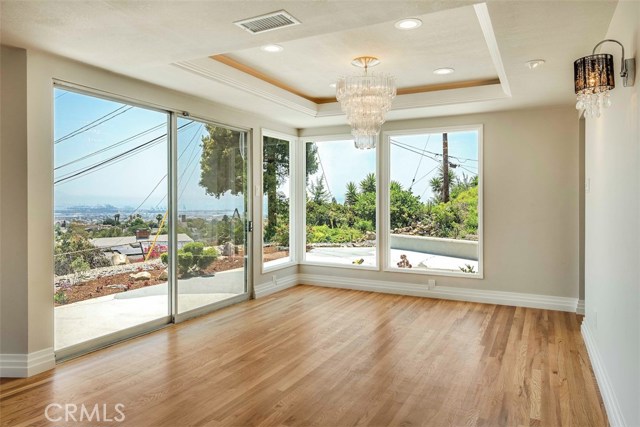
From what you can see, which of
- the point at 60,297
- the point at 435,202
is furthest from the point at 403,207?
the point at 60,297

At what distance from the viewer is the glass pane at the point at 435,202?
19.1 ft

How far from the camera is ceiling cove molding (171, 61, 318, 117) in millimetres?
3824

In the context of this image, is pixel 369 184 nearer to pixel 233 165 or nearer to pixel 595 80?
pixel 233 165

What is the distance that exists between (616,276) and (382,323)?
258 cm

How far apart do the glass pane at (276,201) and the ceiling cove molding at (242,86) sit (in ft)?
2.86

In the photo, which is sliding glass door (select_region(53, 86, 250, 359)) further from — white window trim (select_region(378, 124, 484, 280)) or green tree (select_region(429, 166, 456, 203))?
green tree (select_region(429, 166, 456, 203))

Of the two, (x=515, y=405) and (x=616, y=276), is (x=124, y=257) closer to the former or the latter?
(x=515, y=405)

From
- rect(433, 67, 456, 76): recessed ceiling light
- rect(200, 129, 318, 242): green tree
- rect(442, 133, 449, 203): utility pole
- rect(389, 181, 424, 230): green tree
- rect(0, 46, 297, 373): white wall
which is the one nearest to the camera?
rect(0, 46, 297, 373): white wall

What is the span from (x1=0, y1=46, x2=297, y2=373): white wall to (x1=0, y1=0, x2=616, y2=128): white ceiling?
262 millimetres

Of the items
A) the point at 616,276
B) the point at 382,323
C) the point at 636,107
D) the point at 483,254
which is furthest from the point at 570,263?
the point at 636,107

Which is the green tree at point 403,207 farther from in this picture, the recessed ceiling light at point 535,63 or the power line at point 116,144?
the power line at point 116,144

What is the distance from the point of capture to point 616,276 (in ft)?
8.33

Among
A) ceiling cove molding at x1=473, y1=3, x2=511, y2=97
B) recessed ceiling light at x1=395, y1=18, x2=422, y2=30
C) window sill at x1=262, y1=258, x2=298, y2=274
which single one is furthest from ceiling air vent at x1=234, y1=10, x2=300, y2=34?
window sill at x1=262, y1=258, x2=298, y2=274

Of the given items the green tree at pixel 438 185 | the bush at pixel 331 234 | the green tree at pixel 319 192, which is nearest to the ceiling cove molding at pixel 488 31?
the green tree at pixel 438 185
